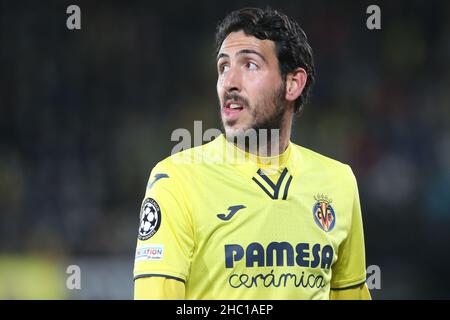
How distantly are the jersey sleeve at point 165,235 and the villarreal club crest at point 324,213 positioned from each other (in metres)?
0.60

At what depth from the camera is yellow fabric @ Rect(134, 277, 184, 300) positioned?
294 cm

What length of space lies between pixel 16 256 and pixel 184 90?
2487 mm

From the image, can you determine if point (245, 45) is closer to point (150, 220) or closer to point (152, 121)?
point (150, 220)

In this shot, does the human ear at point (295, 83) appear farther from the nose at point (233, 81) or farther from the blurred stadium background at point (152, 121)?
the blurred stadium background at point (152, 121)

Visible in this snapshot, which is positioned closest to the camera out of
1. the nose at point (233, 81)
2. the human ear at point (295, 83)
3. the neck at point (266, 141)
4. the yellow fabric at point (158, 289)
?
the yellow fabric at point (158, 289)

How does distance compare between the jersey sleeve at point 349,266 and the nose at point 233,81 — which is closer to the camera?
the nose at point 233,81

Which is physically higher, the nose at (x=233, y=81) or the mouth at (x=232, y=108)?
the nose at (x=233, y=81)

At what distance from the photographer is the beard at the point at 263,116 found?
3.30 m

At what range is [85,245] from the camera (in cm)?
725

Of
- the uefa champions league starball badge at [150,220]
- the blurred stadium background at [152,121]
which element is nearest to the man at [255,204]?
the uefa champions league starball badge at [150,220]

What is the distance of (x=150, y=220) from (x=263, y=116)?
685 mm

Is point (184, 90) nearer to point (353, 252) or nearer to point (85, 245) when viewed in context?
point (85, 245)

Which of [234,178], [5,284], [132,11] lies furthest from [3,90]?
[234,178]

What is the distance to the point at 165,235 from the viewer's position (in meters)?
3.02
